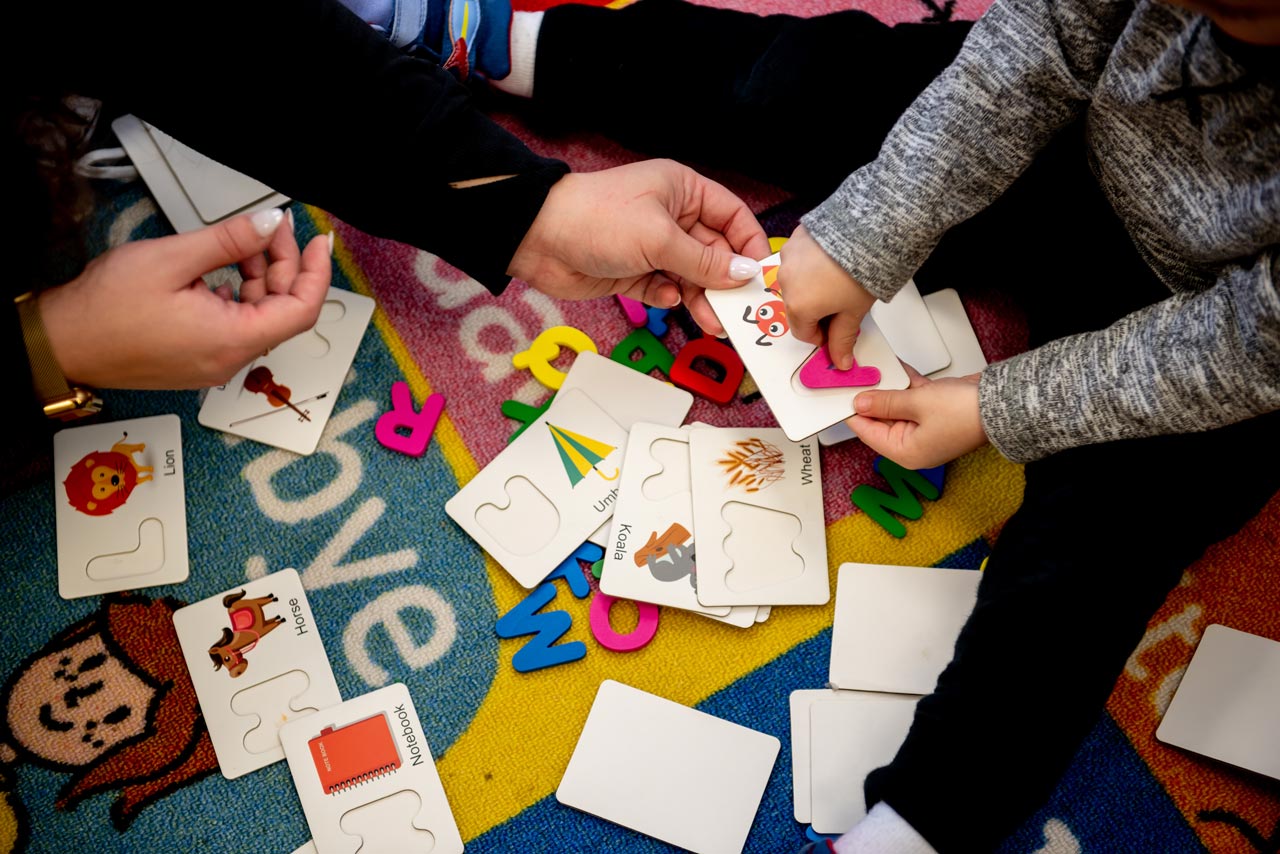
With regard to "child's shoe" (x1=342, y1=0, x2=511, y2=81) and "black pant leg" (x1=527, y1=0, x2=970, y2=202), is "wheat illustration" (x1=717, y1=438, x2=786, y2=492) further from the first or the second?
"child's shoe" (x1=342, y1=0, x2=511, y2=81)

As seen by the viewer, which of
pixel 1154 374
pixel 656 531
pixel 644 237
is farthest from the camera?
pixel 656 531

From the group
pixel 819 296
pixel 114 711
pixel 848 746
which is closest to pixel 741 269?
pixel 819 296

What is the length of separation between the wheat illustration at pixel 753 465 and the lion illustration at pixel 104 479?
0.56 metres

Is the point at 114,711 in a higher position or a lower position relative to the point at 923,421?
lower

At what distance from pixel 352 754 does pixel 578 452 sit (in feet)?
1.12

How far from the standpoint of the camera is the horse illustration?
35.3 inches

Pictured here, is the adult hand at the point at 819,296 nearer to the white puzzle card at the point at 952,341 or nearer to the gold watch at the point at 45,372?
the white puzzle card at the point at 952,341

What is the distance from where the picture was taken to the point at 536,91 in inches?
40.3

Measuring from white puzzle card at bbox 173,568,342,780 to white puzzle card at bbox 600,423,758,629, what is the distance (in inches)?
11.2

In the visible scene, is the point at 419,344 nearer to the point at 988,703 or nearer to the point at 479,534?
the point at 479,534

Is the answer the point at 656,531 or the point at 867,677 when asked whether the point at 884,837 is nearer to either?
the point at 867,677

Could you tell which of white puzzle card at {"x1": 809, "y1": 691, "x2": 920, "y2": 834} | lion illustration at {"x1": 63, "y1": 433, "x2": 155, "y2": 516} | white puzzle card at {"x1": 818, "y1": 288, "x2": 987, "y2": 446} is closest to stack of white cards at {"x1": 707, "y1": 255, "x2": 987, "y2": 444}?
white puzzle card at {"x1": 818, "y1": 288, "x2": 987, "y2": 446}

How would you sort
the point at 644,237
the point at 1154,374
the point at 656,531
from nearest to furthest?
1. the point at 1154,374
2. the point at 644,237
3. the point at 656,531

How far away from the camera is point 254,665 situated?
0.90m
